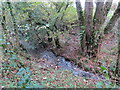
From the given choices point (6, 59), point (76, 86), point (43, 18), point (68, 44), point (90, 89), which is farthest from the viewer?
point (68, 44)

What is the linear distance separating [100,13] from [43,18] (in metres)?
3.26

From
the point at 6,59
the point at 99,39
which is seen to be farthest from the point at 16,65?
the point at 99,39

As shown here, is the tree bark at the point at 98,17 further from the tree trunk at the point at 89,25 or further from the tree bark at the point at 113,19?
the tree bark at the point at 113,19

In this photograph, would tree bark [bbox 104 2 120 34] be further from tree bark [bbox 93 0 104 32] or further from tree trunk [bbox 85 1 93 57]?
tree trunk [bbox 85 1 93 57]

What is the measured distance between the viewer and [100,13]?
6141mm

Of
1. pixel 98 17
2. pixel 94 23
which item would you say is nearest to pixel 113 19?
pixel 98 17

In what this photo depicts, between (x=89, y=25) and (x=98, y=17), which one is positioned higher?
(x=98, y=17)

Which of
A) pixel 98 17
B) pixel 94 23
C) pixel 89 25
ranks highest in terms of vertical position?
pixel 98 17

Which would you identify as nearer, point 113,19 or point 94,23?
point 113,19

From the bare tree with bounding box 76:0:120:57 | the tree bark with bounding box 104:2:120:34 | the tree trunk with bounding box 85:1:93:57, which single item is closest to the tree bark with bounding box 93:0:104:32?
the bare tree with bounding box 76:0:120:57

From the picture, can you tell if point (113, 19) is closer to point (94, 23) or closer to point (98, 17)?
point (98, 17)

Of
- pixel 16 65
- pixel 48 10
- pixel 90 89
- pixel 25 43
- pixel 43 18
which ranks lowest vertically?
pixel 90 89

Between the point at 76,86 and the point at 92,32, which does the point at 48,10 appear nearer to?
the point at 92,32

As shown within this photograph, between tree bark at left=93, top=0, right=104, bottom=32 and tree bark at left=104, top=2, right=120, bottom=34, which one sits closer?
tree bark at left=104, top=2, right=120, bottom=34
